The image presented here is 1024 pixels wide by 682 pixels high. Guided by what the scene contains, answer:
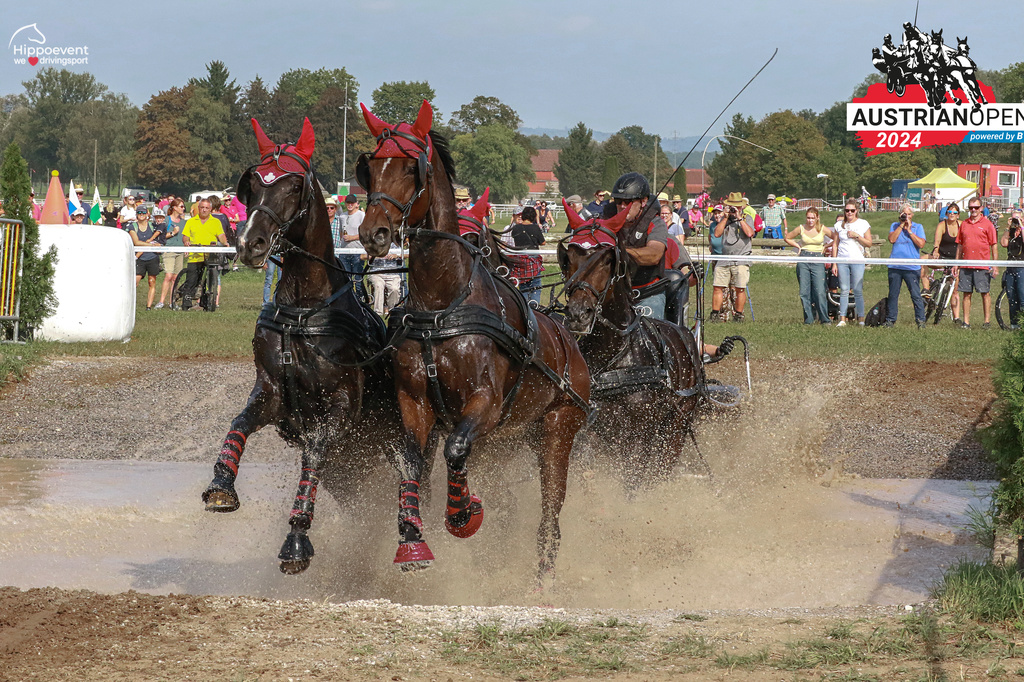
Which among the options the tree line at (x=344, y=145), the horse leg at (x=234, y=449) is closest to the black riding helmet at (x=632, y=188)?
the horse leg at (x=234, y=449)

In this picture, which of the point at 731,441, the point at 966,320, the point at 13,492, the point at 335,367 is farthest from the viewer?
the point at 966,320

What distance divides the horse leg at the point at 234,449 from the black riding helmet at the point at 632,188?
3.43 m

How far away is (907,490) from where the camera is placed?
29.1 ft

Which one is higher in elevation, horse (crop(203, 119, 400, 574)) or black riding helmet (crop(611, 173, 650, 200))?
black riding helmet (crop(611, 173, 650, 200))

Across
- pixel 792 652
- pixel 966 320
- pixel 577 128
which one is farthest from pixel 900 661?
pixel 577 128

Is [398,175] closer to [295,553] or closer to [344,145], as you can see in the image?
[295,553]

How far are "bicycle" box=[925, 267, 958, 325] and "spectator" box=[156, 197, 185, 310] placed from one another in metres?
12.2

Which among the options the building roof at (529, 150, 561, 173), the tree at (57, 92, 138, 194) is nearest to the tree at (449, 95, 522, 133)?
the tree at (57, 92, 138, 194)

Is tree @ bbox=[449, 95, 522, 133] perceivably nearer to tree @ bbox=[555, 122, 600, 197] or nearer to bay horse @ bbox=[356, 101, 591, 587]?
tree @ bbox=[555, 122, 600, 197]

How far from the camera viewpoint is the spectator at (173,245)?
18797mm

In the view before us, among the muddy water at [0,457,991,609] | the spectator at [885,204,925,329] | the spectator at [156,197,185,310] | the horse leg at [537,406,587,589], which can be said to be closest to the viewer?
the muddy water at [0,457,991,609]

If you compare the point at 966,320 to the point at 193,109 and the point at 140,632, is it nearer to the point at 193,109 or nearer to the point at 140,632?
the point at 140,632

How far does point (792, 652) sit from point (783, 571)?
2.12m

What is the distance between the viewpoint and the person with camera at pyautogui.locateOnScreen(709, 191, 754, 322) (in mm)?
16984
